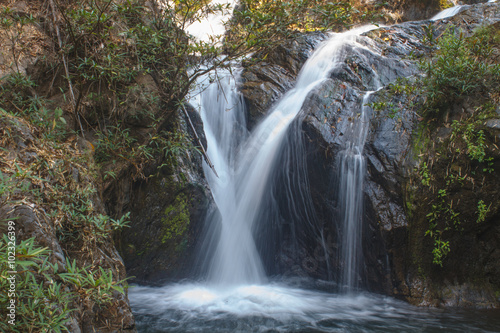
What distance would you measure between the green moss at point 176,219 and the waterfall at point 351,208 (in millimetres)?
2530

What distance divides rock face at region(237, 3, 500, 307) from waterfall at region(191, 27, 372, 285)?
618 mm

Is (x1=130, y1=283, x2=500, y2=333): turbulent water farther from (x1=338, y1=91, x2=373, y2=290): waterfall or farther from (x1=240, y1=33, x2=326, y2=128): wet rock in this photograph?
(x1=240, y1=33, x2=326, y2=128): wet rock

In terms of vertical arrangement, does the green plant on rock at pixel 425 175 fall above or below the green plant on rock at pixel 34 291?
above

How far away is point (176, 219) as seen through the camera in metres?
4.70

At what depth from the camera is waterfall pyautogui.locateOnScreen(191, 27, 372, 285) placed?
529 cm

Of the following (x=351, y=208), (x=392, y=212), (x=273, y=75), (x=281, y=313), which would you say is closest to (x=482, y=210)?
(x=392, y=212)

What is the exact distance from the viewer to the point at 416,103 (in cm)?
509

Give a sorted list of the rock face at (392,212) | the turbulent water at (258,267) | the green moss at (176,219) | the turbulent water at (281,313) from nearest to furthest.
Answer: the turbulent water at (281,313) < the turbulent water at (258,267) < the rock face at (392,212) < the green moss at (176,219)

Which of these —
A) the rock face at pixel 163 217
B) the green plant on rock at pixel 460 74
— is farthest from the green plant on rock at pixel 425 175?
the rock face at pixel 163 217

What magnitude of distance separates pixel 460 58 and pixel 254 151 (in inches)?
148

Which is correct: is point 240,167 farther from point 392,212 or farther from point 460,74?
point 460,74

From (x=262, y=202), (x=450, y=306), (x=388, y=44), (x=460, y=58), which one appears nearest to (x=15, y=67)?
(x=262, y=202)

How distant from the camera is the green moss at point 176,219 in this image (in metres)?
4.65

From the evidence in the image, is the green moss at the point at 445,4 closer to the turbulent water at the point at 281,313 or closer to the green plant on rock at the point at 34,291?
the turbulent water at the point at 281,313
